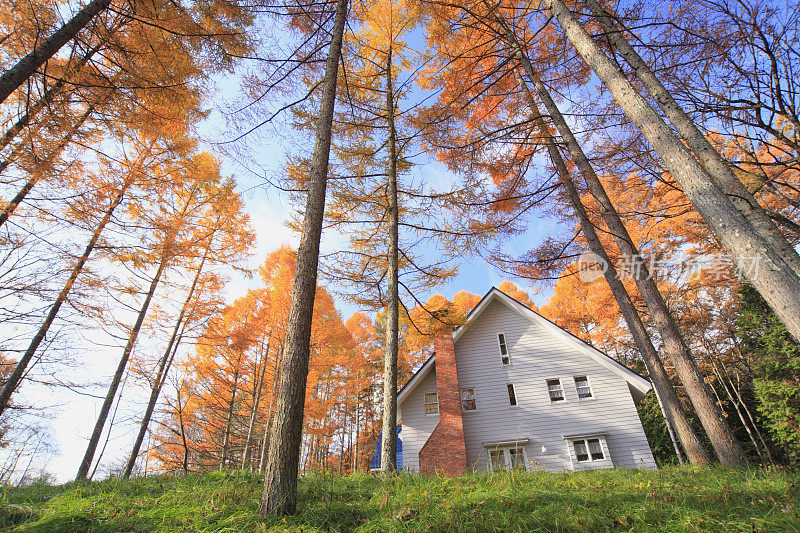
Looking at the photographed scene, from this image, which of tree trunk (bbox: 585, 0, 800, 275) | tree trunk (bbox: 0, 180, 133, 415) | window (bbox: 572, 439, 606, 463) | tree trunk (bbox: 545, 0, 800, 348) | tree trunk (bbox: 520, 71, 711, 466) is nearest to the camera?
tree trunk (bbox: 545, 0, 800, 348)

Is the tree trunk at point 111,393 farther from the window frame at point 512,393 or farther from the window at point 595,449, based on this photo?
the window at point 595,449

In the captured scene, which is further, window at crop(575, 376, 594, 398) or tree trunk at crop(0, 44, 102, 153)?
window at crop(575, 376, 594, 398)

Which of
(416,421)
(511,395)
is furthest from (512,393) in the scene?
(416,421)

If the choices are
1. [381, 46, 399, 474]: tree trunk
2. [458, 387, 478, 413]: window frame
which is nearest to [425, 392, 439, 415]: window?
A: [458, 387, 478, 413]: window frame

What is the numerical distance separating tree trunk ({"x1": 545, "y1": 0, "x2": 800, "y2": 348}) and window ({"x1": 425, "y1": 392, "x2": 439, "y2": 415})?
840 cm

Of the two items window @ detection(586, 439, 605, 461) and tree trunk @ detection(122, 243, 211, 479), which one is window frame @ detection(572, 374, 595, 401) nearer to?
window @ detection(586, 439, 605, 461)

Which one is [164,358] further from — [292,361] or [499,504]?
[499,504]

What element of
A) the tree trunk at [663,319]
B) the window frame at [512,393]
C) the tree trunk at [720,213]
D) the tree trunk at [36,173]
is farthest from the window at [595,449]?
the tree trunk at [36,173]

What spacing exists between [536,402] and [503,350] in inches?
83.8

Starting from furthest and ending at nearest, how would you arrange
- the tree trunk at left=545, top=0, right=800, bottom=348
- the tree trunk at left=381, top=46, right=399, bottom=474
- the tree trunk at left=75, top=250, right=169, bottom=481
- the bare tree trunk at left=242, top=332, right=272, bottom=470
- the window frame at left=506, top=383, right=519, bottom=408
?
the bare tree trunk at left=242, top=332, right=272, bottom=470 < the window frame at left=506, top=383, right=519, bottom=408 < the tree trunk at left=75, top=250, right=169, bottom=481 < the tree trunk at left=381, top=46, right=399, bottom=474 < the tree trunk at left=545, top=0, right=800, bottom=348

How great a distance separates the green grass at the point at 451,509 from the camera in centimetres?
229

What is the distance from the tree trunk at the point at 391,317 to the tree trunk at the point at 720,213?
4571 millimetres

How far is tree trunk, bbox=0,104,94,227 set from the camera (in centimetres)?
515

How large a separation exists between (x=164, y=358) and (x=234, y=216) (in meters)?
4.90
